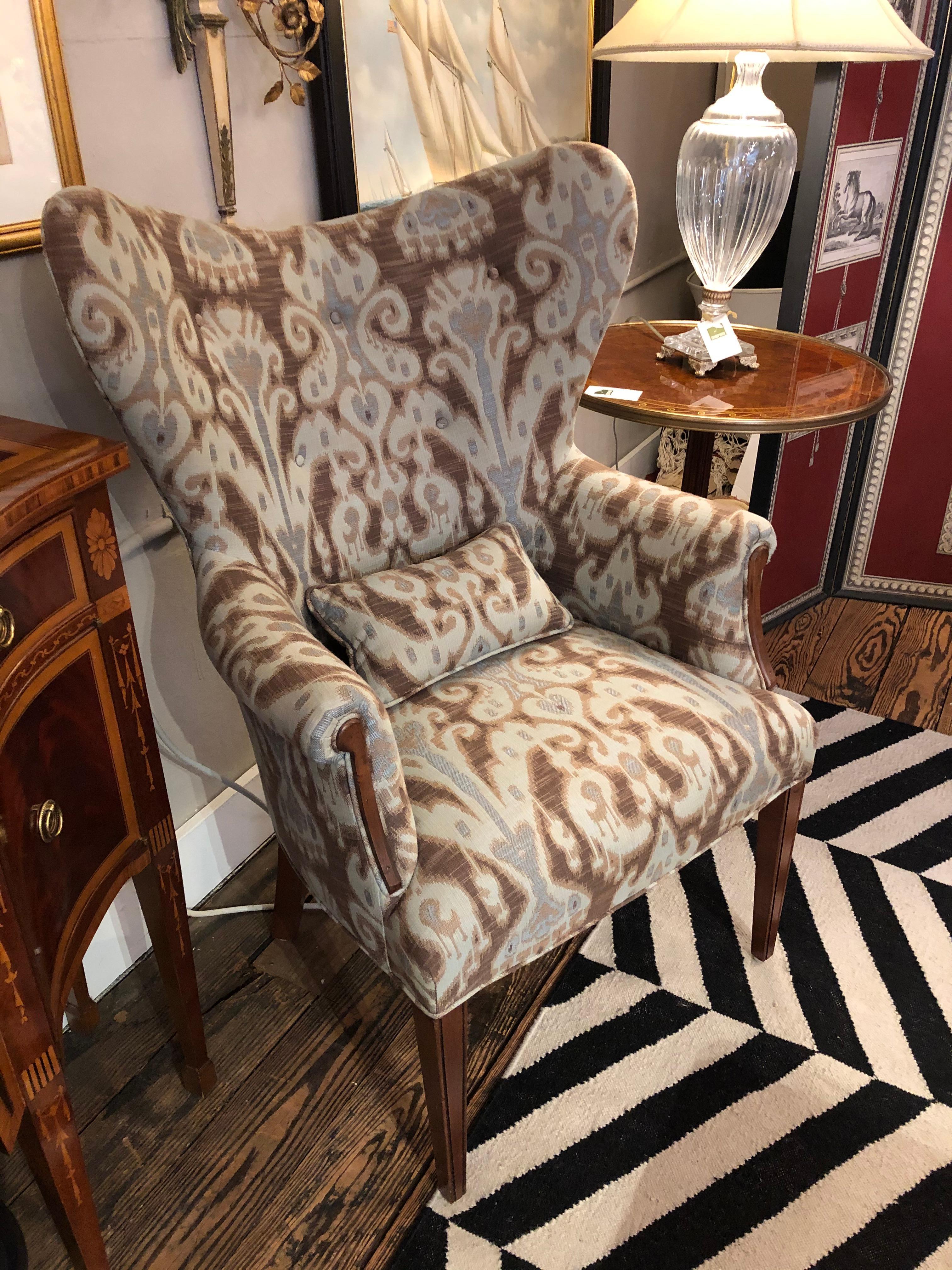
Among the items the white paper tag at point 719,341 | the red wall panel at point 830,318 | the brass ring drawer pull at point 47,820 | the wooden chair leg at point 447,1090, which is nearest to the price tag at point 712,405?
the white paper tag at point 719,341

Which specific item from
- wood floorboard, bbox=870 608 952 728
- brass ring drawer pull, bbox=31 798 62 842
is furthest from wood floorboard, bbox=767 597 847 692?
brass ring drawer pull, bbox=31 798 62 842

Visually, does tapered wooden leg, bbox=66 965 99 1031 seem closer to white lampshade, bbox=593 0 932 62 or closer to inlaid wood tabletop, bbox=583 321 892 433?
inlaid wood tabletop, bbox=583 321 892 433

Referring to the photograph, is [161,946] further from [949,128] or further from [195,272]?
[949,128]

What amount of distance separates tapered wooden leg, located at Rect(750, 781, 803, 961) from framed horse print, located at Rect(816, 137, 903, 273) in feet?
4.21

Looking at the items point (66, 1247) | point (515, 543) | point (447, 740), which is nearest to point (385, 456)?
point (515, 543)

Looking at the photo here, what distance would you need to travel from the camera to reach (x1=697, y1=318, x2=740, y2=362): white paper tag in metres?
1.75

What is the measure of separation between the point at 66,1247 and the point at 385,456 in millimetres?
1031

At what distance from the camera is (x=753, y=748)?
1.25 meters

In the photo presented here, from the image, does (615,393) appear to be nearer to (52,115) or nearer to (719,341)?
(719,341)

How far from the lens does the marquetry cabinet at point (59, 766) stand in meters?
0.84

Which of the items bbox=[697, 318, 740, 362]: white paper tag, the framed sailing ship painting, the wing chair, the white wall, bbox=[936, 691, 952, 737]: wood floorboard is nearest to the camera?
the wing chair

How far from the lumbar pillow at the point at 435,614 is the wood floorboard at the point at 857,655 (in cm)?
106

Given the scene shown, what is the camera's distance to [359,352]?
1357mm

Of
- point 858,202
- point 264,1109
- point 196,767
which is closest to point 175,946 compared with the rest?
point 264,1109
